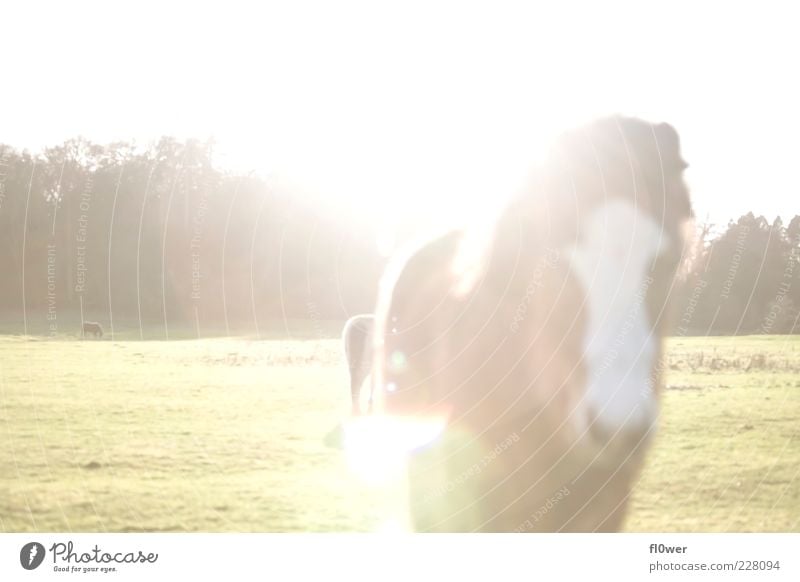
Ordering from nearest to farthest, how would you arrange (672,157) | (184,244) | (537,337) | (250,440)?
(672,157)
(537,337)
(184,244)
(250,440)

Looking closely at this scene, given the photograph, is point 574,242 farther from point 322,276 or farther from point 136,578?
point 136,578

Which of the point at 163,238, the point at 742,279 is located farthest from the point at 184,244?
the point at 742,279

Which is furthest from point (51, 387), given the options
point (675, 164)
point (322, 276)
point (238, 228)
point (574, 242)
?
point (675, 164)

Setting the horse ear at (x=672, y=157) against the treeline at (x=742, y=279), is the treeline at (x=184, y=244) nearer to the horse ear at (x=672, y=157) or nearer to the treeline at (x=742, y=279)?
the treeline at (x=742, y=279)

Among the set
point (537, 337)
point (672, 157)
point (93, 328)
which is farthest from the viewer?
point (93, 328)

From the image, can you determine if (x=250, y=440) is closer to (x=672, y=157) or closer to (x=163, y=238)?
(x=163, y=238)
